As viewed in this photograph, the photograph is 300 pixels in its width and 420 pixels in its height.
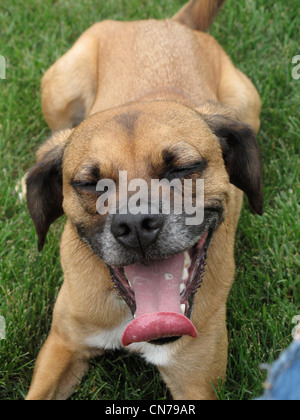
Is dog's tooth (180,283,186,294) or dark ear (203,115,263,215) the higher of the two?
dark ear (203,115,263,215)

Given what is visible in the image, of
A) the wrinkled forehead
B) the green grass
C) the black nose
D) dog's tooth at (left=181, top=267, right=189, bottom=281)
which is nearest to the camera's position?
the black nose

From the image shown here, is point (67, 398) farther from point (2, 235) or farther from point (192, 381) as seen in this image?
point (2, 235)

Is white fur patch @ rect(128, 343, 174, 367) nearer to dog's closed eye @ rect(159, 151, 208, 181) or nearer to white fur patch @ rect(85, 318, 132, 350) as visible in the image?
white fur patch @ rect(85, 318, 132, 350)

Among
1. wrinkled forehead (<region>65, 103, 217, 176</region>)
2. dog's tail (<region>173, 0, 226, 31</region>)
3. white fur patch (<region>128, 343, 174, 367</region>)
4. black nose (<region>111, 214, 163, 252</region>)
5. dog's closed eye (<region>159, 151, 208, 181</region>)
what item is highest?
dog's tail (<region>173, 0, 226, 31</region>)

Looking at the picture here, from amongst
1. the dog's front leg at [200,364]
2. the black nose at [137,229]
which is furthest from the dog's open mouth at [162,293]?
the dog's front leg at [200,364]

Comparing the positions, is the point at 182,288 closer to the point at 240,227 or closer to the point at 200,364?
the point at 200,364

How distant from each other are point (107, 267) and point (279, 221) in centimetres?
186

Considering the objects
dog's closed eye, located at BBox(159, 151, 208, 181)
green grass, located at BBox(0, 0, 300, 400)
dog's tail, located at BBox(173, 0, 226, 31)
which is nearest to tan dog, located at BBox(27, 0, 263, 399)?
dog's closed eye, located at BBox(159, 151, 208, 181)

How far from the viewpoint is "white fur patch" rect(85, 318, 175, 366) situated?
3.46 meters

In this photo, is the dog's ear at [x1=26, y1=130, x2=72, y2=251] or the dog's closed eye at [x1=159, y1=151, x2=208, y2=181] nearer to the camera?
the dog's closed eye at [x1=159, y1=151, x2=208, y2=181]

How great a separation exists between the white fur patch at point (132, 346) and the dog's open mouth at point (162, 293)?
1.59ft

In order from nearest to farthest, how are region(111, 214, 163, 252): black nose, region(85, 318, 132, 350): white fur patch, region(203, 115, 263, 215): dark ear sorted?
region(111, 214, 163, 252): black nose
region(203, 115, 263, 215): dark ear
region(85, 318, 132, 350): white fur patch

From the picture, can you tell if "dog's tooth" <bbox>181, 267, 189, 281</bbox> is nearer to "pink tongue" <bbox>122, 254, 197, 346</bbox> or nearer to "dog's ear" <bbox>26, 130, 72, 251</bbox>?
"pink tongue" <bbox>122, 254, 197, 346</bbox>

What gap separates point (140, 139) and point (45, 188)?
2.60ft
